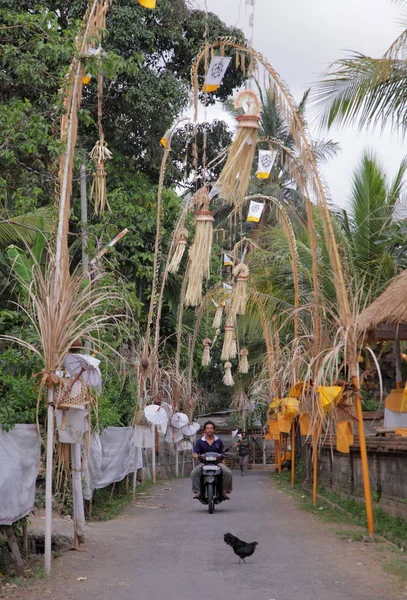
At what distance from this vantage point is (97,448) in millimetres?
14305

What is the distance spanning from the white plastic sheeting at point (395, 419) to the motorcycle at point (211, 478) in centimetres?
293

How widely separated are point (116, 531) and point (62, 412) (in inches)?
149

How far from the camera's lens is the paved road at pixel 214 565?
7.22m

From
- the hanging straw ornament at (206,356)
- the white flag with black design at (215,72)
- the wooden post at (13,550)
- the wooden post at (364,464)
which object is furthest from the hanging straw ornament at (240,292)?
the hanging straw ornament at (206,356)

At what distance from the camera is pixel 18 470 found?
8336 millimetres

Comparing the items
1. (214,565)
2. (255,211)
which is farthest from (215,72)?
(255,211)

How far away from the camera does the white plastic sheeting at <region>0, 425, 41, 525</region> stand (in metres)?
7.98

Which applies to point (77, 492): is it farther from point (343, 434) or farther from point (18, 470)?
point (343, 434)

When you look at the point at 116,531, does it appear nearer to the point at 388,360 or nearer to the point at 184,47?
the point at 388,360

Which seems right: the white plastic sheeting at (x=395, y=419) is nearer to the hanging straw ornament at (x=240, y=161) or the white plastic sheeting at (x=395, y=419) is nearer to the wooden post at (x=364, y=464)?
the wooden post at (x=364, y=464)

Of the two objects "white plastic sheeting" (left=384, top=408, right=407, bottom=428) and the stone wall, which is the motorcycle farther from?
"white plastic sheeting" (left=384, top=408, right=407, bottom=428)

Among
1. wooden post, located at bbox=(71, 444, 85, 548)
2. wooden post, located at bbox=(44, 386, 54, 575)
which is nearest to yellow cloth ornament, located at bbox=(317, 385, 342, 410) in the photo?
wooden post, located at bbox=(71, 444, 85, 548)

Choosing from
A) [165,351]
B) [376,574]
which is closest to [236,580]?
[376,574]

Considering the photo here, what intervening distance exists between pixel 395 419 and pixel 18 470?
7.92 metres
